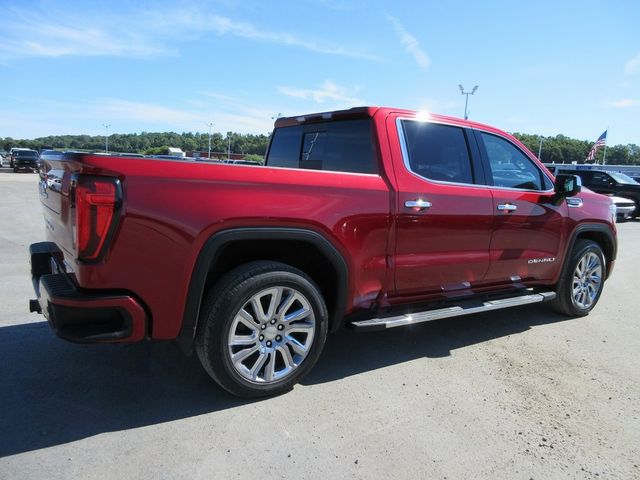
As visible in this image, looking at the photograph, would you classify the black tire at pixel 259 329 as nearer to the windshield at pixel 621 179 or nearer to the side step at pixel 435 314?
the side step at pixel 435 314

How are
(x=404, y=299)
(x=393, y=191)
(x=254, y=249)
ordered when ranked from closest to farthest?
(x=254, y=249) → (x=393, y=191) → (x=404, y=299)

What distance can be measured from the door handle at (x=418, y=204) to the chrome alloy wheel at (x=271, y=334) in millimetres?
1041

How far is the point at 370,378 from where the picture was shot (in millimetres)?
3584

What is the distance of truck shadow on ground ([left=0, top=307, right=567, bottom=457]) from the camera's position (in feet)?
9.20

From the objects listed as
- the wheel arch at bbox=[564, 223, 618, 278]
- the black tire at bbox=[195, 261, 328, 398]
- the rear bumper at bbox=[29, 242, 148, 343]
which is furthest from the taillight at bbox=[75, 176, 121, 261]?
the wheel arch at bbox=[564, 223, 618, 278]

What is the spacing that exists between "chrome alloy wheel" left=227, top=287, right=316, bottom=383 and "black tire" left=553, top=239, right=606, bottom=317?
3.19m

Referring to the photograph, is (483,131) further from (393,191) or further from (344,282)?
(344,282)

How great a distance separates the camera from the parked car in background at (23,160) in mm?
37156

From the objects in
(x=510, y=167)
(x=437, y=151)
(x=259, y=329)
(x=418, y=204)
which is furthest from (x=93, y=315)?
(x=510, y=167)

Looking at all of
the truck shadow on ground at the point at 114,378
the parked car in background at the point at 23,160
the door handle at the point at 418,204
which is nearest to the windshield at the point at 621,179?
the truck shadow on ground at the point at 114,378

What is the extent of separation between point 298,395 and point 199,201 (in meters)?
1.46

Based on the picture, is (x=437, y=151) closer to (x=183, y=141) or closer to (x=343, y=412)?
(x=343, y=412)

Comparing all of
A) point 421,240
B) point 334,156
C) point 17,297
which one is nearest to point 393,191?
point 421,240

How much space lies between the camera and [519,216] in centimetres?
444
